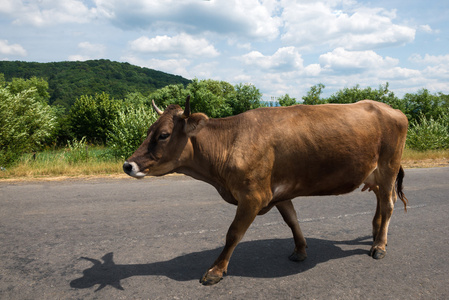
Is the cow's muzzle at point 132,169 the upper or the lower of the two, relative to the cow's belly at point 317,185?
upper

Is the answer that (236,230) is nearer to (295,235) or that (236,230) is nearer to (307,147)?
(295,235)

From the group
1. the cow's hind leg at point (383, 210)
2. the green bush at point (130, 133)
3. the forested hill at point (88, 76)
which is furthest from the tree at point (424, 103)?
the forested hill at point (88, 76)

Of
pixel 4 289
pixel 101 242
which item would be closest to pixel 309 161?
pixel 101 242

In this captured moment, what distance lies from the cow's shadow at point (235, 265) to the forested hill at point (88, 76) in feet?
228

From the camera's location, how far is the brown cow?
10.5 ft

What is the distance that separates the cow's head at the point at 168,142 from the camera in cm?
333

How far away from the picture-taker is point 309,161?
331 cm

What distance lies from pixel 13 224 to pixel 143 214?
190 centimetres

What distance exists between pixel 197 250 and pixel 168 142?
1459 mm

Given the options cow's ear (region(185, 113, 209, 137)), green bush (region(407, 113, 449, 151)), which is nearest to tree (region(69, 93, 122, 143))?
green bush (region(407, 113, 449, 151))

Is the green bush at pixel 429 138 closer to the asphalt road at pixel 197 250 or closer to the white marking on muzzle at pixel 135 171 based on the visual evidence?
the asphalt road at pixel 197 250

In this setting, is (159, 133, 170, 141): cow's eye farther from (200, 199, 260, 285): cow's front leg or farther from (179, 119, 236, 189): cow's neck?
(200, 199, 260, 285): cow's front leg

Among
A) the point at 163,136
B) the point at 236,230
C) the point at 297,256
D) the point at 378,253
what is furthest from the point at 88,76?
the point at 378,253

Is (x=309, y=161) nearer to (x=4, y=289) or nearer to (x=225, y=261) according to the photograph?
(x=225, y=261)
